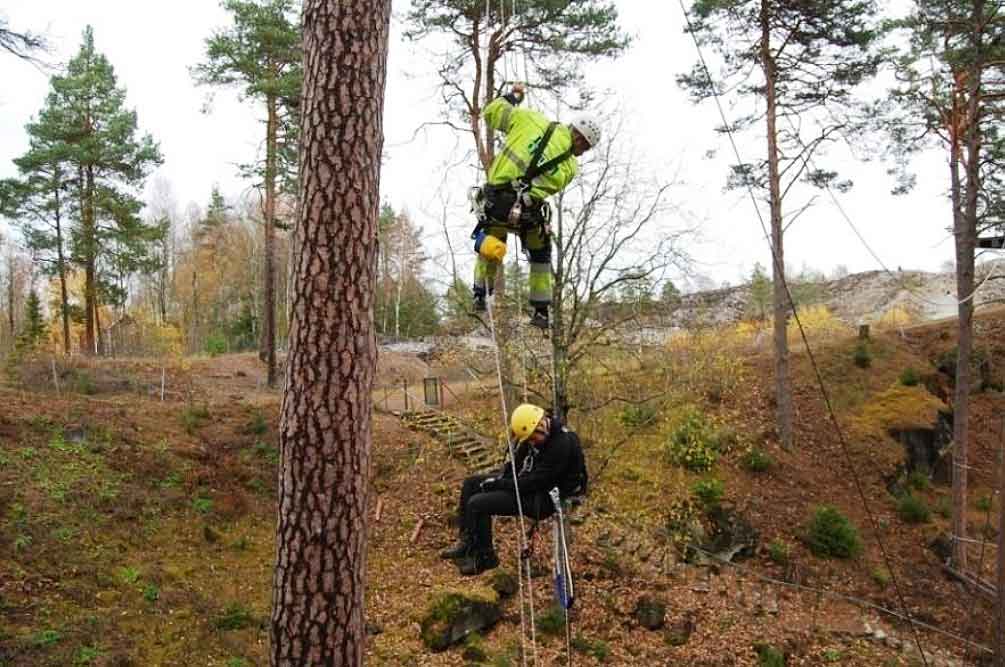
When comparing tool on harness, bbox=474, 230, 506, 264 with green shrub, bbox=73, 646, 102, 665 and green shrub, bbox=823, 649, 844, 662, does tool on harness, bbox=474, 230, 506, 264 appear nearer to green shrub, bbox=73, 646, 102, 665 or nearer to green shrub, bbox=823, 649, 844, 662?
green shrub, bbox=73, 646, 102, 665

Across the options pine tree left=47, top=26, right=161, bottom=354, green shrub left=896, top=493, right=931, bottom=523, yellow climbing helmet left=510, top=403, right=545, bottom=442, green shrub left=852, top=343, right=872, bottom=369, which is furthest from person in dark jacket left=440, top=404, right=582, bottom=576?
pine tree left=47, top=26, right=161, bottom=354

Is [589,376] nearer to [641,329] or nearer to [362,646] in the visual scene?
[641,329]

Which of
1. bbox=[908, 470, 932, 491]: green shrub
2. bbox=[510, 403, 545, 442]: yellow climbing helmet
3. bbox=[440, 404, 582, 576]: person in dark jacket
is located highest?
bbox=[510, 403, 545, 442]: yellow climbing helmet

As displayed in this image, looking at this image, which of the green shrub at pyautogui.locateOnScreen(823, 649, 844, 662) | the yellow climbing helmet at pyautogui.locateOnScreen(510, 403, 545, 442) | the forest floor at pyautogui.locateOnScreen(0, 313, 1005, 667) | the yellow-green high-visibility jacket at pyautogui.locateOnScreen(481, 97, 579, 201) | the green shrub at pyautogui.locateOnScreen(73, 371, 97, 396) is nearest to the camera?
the yellow-green high-visibility jacket at pyautogui.locateOnScreen(481, 97, 579, 201)

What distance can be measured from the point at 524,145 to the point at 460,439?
11891mm

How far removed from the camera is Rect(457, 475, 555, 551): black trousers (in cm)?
607

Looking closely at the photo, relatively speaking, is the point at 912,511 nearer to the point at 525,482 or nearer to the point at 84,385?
the point at 525,482

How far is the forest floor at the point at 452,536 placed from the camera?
9336mm

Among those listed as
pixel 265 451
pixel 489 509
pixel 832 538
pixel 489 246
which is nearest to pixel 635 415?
pixel 832 538

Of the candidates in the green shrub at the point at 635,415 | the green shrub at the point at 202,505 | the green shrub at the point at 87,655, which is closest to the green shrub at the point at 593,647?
the green shrub at the point at 635,415

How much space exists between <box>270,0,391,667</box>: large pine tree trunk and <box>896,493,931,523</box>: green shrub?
15.2 metres

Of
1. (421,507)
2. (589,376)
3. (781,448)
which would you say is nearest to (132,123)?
(421,507)

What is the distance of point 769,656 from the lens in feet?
34.3

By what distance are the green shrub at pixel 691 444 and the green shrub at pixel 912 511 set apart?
424cm
